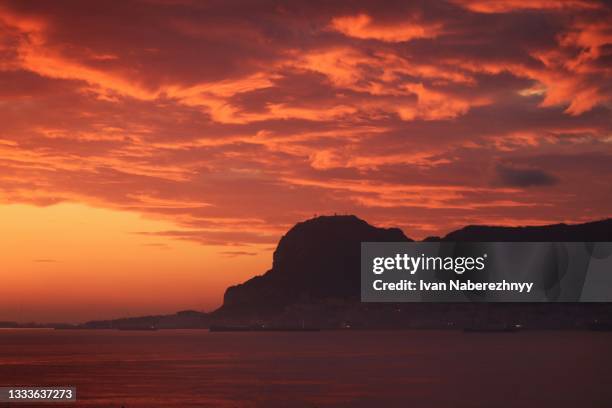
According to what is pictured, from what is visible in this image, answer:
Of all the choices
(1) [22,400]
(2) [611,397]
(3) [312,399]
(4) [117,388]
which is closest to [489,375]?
(2) [611,397]

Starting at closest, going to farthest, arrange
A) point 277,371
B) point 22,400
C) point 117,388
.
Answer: point 22,400 → point 117,388 → point 277,371

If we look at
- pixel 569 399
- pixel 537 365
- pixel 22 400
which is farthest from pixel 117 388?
pixel 537 365

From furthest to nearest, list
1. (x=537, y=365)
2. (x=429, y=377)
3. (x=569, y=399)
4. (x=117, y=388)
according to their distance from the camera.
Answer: (x=537, y=365) < (x=429, y=377) < (x=117, y=388) < (x=569, y=399)

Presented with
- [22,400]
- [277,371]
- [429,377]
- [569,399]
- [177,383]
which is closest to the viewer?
[22,400]

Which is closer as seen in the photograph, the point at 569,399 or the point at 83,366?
the point at 569,399

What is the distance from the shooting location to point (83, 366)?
193m

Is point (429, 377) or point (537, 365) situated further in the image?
point (537, 365)

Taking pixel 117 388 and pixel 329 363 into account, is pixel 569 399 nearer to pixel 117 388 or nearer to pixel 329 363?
pixel 117 388

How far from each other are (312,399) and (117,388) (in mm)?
35922

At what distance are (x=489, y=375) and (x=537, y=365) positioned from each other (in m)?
33.7

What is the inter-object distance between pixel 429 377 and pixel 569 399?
4099 centimetres

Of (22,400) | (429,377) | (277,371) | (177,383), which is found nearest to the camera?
(22,400)

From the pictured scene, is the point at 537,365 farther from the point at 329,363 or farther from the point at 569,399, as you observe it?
the point at 569,399

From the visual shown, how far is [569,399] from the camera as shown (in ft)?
385
